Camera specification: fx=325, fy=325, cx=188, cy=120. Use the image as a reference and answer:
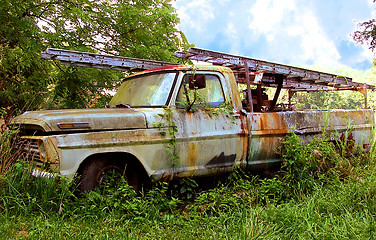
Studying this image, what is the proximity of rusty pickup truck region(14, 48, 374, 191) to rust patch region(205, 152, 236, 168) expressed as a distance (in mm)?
15

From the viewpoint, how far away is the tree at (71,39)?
7.36 m

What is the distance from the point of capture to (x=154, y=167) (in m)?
4.25

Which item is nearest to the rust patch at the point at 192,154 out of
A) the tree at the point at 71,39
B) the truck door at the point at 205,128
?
the truck door at the point at 205,128

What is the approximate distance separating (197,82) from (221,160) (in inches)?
48.0

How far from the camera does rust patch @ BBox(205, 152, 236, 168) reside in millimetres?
4711

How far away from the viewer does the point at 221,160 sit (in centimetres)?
479

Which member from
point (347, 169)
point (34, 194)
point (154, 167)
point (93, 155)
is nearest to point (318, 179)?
point (347, 169)

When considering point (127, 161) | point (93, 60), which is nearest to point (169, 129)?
point (127, 161)

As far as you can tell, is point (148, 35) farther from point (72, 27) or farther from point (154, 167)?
point (154, 167)

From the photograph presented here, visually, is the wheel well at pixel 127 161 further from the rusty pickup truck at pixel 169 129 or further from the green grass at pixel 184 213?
the green grass at pixel 184 213

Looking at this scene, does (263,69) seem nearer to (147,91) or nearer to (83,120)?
(147,91)

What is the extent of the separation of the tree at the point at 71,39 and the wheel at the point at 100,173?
3910 millimetres

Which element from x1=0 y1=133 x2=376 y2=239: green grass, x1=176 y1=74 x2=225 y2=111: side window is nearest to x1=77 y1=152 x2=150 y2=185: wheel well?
x1=0 y1=133 x2=376 y2=239: green grass

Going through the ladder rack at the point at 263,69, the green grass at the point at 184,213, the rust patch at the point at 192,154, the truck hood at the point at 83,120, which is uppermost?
the ladder rack at the point at 263,69
